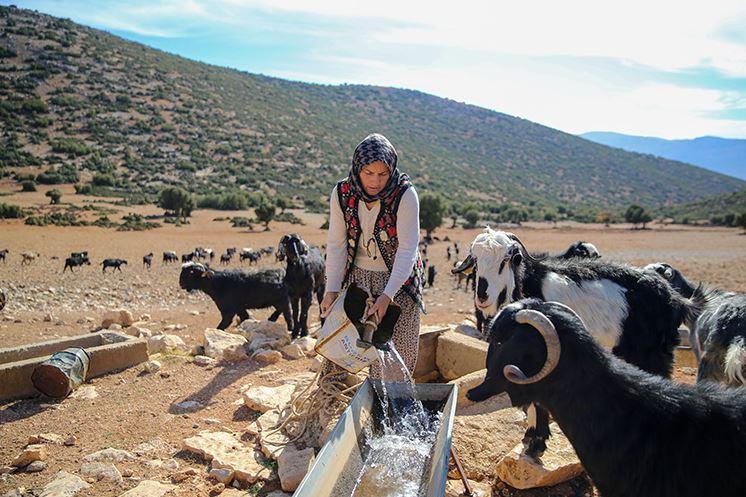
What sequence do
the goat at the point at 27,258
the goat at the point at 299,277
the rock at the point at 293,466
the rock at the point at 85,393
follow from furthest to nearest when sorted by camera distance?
the goat at the point at 27,258, the goat at the point at 299,277, the rock at the point at 85,393, the rock at the point at 293,466

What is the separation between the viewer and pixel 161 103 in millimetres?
59500

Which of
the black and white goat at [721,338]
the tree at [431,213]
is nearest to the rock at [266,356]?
the black and white goat at [721,338]

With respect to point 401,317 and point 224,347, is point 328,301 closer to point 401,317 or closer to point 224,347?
point 401,317

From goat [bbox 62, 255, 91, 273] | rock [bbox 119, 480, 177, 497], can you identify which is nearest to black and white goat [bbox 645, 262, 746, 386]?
rock [bbox 119, 480, 177, 497]

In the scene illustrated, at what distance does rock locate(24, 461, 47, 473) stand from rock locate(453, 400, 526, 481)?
3194 mm

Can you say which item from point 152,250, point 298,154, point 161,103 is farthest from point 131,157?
point 152,250

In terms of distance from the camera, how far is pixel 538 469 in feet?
11.3

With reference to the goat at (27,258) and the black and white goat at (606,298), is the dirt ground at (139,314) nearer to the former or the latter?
the goat at (27,258)

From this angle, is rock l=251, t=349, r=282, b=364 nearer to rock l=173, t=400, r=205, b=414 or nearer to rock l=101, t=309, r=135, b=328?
rock l=173, t=400, r=205, b=414

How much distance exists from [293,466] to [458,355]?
2.66 m

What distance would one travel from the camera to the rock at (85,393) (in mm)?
5352

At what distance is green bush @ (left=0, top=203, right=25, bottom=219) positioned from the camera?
88.7 ft

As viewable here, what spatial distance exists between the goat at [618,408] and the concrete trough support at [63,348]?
480 centimetres

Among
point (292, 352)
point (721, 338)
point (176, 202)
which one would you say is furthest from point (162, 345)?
point (176, 202)
